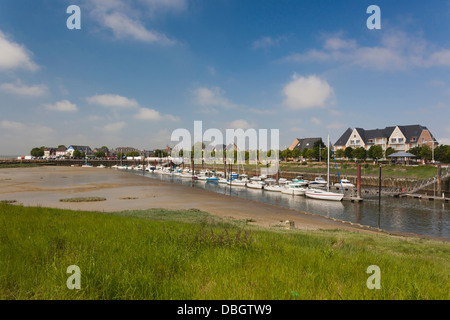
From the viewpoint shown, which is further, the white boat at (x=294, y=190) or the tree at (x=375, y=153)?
the tree at (x=375, y=153)

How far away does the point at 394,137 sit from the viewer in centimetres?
9431

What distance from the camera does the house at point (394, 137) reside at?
3536 inches

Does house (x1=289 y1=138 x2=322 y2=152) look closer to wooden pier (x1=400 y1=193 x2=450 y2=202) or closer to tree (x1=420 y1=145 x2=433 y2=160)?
tree (x1=420 y1=145 x2=433 y2=160)

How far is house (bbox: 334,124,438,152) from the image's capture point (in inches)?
3536

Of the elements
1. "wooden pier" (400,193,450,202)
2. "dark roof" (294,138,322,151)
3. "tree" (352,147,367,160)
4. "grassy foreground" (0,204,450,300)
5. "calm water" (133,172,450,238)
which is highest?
"dark roof" (294,138,322,151)

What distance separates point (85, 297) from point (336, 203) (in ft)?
A: 138

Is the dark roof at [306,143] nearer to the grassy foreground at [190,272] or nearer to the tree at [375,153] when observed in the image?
the tree at [375,153]

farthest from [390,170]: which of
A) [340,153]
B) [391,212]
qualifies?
[391,212]

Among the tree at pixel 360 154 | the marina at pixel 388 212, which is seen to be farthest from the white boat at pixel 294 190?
the tree at pixel 360 154

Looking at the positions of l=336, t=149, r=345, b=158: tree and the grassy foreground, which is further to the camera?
l=336, t=149, r=345, b=158: tree

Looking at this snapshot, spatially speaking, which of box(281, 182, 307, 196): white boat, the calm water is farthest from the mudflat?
box(281, 182, 307, 196): white boat
